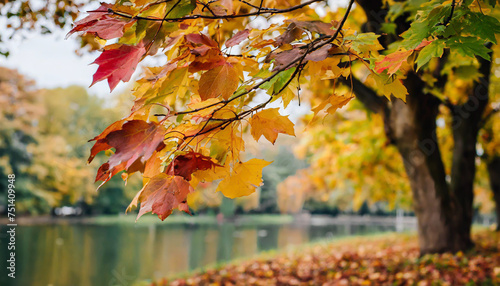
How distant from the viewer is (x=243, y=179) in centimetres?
81

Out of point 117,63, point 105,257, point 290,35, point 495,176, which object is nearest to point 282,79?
point 290,35

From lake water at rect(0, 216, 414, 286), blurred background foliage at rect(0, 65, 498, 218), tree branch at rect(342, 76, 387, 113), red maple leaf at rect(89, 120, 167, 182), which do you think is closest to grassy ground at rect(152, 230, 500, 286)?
blurred background foliage at rect(0, 65, 498, 218)

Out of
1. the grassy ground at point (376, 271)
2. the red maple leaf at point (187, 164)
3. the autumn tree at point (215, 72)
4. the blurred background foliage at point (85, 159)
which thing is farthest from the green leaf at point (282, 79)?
the blurred background foliage at point (85, 159)

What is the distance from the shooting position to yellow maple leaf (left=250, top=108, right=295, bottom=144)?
0.83 meters

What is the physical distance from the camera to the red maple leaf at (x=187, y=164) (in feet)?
2.30

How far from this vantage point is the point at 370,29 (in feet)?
8.04

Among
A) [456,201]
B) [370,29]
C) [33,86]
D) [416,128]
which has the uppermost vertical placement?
[33,86]

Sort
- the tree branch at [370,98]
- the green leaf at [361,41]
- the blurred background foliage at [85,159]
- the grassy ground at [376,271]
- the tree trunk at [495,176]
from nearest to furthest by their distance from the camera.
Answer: the green leaf at [361,41]
the tree branch at [370,98]
the grassy ground at [376,271]
the blurred background foliage at [85,159]
the tree trunk at [495,176]

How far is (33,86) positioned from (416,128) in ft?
63.6

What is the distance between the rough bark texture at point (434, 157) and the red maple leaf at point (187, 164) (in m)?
2.77

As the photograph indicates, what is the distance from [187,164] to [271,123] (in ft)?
0.80

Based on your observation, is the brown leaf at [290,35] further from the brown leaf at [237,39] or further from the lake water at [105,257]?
the lake water at [105,257]

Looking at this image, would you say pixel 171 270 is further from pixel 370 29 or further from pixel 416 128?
pixel 370 29

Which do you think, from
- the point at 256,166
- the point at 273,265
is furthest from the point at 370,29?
the point at 273,265
